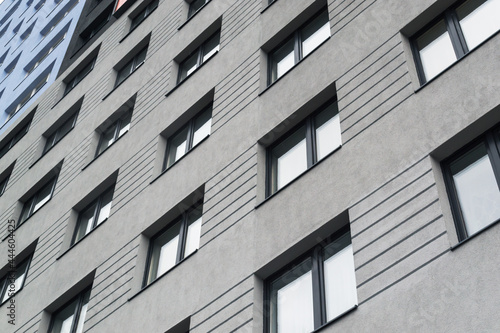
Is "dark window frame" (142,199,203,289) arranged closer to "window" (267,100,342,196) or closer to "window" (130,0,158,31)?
"window" (267,100,342,196)

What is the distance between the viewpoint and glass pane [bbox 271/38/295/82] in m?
17.7

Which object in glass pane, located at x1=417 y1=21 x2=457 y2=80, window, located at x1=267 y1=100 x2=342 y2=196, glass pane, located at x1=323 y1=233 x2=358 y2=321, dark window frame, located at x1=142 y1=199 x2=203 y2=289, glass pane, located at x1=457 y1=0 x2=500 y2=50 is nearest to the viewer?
glass pane, located at x1=323 y1=233 x2=358 y2=321

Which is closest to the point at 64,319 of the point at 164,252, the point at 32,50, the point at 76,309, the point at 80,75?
the point at 76,309

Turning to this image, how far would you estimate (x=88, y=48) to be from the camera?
29.9m

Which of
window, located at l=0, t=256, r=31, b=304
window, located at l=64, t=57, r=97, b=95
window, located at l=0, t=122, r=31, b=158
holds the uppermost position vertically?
window, located at l=64, t=57, r=97, b=95

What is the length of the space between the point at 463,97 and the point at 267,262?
14.6ft

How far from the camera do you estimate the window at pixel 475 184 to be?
34.9 feet

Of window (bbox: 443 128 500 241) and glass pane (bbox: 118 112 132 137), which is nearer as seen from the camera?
window (bbox: 443 128 500 241)

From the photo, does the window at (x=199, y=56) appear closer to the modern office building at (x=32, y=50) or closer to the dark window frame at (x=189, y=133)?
the dark window frame at (x=189, y=133)

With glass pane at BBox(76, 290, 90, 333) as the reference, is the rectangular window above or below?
above

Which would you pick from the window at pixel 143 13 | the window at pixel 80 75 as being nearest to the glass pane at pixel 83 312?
the window at pixel 80 75

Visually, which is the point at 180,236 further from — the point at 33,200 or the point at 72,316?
the point at 33,200

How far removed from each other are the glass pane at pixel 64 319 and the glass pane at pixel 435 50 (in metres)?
10.4

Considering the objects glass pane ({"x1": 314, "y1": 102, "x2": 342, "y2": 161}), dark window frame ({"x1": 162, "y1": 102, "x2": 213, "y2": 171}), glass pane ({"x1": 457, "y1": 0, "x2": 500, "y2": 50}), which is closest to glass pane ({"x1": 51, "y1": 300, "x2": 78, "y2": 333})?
dark window frame ({"x1": 162, "y1": 102, "x2": 213, "y2": 171})
